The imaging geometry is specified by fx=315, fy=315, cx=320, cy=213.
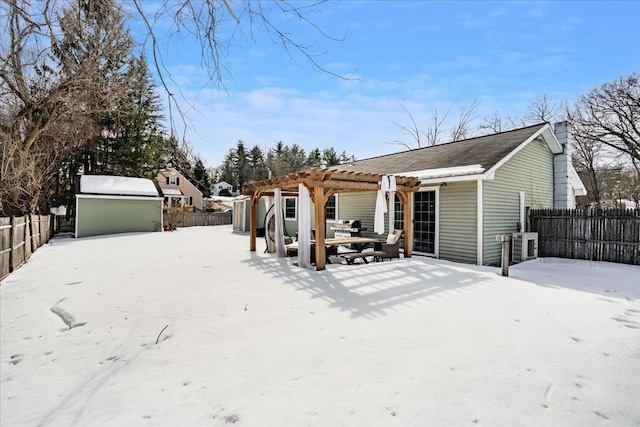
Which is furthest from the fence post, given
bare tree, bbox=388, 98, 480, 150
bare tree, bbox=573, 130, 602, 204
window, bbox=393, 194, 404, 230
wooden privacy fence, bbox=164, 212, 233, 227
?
bare tree, bbox=573, 130, 602, 204

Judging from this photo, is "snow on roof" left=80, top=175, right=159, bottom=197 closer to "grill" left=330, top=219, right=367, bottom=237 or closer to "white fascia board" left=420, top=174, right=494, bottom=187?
"grill" left=330, top=219, right=367, bottom=237

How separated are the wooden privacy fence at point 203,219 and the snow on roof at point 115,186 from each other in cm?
377

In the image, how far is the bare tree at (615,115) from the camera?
17.7 metres

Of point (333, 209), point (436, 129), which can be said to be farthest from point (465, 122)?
point (333, 209)

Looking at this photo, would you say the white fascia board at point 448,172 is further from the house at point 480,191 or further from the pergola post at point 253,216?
the pergola post at point 253,216

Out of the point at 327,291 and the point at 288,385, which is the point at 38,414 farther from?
the point at 327,291

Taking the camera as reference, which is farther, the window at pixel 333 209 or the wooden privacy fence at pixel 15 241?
the window at pixel 333 209

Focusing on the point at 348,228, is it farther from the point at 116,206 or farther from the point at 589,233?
the point at 116,206

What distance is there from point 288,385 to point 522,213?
9569 mm

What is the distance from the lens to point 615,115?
18500 millimetres

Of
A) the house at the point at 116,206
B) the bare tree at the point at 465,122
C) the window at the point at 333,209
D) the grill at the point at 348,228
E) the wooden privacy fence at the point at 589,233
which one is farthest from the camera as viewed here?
the bare tree at the point at 465,122

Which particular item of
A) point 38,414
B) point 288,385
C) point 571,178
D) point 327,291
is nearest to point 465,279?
point 327,291

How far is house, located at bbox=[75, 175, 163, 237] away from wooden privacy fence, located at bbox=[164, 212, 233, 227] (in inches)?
148

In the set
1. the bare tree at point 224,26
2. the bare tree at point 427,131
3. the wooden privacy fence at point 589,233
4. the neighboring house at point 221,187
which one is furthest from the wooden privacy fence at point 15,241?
the neighboring house at point 221,187
